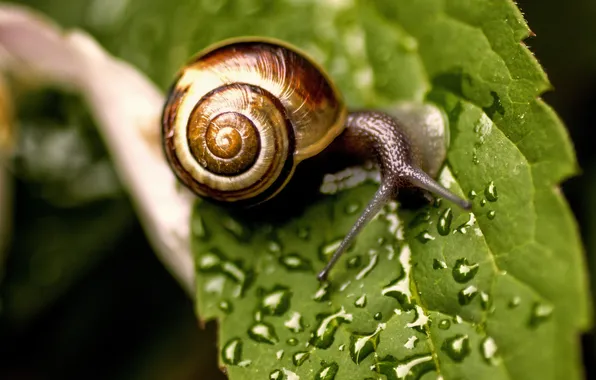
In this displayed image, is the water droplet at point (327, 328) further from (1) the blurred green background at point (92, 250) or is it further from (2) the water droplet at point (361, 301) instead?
(1) the blurred green background at point (92, 250)

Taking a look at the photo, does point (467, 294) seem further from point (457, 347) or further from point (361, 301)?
point (361, 301)

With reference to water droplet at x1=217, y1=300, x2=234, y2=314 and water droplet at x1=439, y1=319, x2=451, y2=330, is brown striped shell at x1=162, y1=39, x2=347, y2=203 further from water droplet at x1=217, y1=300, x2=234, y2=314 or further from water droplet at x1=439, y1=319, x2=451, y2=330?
water droplet at x1=439, y1=319, x2=451, y2=330

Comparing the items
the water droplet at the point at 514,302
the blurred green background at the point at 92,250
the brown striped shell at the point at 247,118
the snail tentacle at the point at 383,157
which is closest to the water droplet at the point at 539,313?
the water droplet at the point at 514,302

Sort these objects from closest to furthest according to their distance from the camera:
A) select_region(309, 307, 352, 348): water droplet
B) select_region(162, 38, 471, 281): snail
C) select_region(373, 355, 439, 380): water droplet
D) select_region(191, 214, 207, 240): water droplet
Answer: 1. select_region(373, 355, 439, 380): water droplet
2. select_region(309, 307, 352, 348): water droplet
3. select_region(162, 38, 471, 281): snail
4. select_region(191, 214, 207, 240): water droplet

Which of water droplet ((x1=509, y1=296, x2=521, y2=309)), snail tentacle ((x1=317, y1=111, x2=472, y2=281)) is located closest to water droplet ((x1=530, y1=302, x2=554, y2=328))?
water droplet ((x1=509, y1=296, x2=521, y2=309))

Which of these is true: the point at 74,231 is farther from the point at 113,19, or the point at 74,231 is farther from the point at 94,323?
the point at 113,19

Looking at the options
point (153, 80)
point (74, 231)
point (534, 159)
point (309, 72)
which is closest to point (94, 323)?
point (74, 231)
